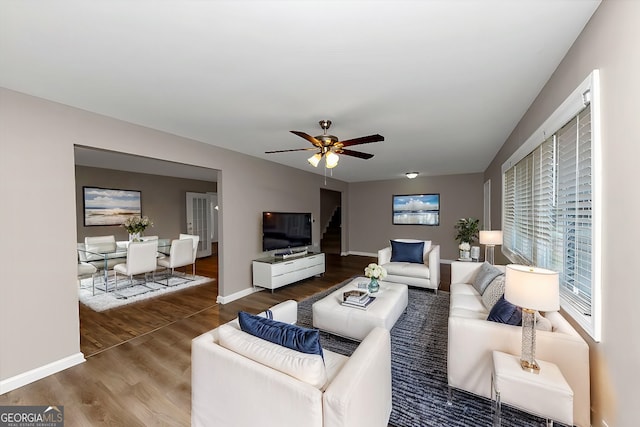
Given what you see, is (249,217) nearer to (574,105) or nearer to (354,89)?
(354,89)

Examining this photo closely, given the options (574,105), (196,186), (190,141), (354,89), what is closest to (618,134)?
(574,105)

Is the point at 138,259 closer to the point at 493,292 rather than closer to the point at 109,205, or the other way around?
the point at 109,205

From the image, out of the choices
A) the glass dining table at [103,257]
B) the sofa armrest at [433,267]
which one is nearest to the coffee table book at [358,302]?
the sofa armrest at [433,267]

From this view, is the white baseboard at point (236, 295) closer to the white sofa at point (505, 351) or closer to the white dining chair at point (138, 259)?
the white dining chair at point (138, 259)

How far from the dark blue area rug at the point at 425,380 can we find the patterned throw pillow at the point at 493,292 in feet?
2.01

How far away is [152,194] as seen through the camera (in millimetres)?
6621

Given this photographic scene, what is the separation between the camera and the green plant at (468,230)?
6145 mm

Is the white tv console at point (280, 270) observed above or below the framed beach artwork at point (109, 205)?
below

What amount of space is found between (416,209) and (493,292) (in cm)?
510

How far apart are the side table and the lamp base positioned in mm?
18

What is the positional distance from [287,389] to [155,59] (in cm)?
220

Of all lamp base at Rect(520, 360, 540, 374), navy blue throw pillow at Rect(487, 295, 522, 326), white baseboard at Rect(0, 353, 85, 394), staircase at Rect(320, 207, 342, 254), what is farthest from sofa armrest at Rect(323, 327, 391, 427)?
staircase at Rect(320, 207, 342, 254)

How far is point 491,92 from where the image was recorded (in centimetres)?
226

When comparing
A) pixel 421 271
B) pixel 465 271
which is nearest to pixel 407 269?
pixel 421 271
